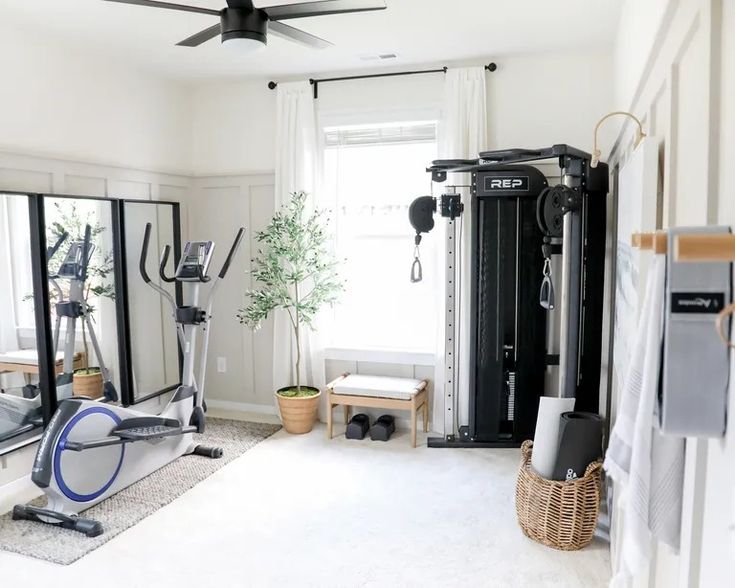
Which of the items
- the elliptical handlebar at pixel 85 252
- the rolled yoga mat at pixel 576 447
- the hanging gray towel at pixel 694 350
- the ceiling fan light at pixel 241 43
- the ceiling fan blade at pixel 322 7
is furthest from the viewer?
the elliptical handlebar at pixel 85 252

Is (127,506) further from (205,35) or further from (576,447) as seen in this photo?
(205,35)

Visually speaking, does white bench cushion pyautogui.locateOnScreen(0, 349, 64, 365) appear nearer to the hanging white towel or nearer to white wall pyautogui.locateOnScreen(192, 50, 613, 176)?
white wall pyautogui.locateOnScreen(192, 50, 613, 176)

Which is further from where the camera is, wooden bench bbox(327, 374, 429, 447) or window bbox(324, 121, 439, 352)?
window bbox(324, 121, 439, 352)

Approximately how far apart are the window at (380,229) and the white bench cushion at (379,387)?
287 millimetres

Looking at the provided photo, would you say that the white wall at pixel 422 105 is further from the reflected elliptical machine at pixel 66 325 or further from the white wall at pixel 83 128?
the reflected elliptical machine at pixel 66 325

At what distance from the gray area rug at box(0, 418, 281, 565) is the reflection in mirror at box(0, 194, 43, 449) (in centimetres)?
50

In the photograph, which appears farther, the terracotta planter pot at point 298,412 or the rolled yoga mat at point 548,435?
the terracotta planter pot at point 298,412

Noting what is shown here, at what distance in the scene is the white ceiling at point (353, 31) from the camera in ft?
10.7

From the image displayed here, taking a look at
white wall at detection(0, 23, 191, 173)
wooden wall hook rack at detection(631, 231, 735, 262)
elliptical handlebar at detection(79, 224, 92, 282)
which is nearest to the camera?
wooden wall hook rack at detection(631, 231, 735, 262)

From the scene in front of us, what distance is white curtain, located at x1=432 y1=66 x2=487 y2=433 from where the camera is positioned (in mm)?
4227

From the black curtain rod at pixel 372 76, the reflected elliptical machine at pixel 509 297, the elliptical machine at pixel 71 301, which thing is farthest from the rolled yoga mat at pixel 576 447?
the elliptical machine at pixel 71 301

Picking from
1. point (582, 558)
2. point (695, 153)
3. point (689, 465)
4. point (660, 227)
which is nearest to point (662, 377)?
point (689, 465)

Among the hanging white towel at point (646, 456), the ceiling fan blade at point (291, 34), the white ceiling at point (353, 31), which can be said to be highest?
the white ceiling at point (353, 31)

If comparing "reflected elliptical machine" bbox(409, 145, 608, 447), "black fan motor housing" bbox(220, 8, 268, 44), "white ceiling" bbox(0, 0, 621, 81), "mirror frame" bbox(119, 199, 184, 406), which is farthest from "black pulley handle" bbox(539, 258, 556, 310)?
"mirror frame" bbox(119, 199, 184, 406)
